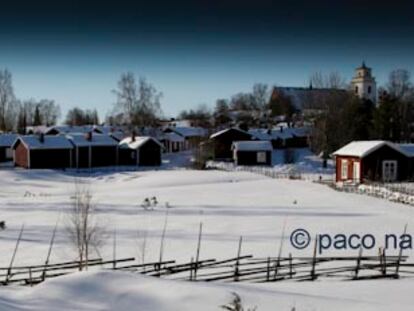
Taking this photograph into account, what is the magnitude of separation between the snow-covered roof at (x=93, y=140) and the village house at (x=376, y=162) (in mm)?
23193

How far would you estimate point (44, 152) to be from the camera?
4809cm

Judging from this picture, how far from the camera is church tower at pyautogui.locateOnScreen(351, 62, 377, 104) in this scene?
82994 millimetres

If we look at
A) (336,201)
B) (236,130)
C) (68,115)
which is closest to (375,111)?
(236,130)

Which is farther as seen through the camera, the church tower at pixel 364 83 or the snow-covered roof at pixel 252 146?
the church tower at pixel 364 83

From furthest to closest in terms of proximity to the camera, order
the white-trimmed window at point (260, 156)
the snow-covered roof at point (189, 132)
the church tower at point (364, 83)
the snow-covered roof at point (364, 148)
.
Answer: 1. the church tower at point (364, 83)
2. the snow-covered roof at point (189, 132)
3. the white-trimmed window at point (260, 156)
4. the snow-covered roof at point (364, 148)

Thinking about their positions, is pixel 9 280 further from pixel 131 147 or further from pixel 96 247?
pixel 131 147

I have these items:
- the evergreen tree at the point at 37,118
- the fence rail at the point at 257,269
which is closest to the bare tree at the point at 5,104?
the evergreen tree at the point at 37,118

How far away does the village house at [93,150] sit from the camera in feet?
163

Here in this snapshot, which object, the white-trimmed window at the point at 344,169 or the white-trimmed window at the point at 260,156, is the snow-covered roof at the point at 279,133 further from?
the white-trimmed window at the point at 344,169

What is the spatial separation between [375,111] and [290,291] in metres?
43.0

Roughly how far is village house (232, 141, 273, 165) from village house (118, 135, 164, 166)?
7349mm

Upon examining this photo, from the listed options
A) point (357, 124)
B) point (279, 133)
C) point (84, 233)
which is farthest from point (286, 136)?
point (84, 233)

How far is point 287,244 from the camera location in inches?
743

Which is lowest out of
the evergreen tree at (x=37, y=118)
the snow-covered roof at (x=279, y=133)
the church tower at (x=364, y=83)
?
the snow-covered roof at (x=279, y=133)
